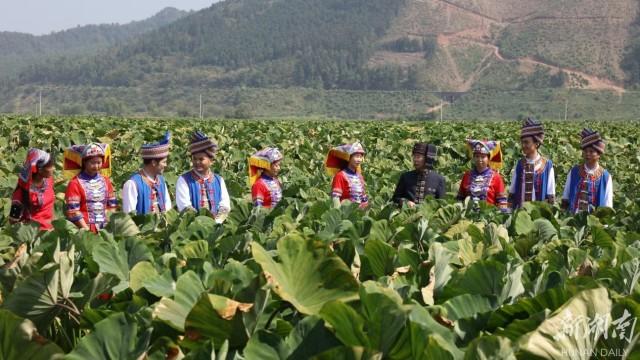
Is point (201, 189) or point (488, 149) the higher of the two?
point (488, 149)

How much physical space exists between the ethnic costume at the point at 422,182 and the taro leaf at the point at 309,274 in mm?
5469

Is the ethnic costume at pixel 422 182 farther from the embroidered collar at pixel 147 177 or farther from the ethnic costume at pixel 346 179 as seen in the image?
the embroidered collar at pixel 147 177

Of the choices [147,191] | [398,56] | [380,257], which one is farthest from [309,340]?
[398,56]

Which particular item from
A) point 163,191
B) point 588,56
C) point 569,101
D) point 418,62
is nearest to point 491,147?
point 163,191

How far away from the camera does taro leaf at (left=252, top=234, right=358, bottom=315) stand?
2270 mm

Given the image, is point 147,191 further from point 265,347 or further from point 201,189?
point 265,347

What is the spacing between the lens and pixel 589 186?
7.54 m

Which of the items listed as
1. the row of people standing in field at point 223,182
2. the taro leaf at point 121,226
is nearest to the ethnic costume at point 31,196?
the row of people standing in field at point 223,182

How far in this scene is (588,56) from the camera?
12425 centimetres

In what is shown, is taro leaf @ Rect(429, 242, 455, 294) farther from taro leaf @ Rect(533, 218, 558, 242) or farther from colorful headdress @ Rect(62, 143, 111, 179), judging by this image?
colorful headdress @ Rect(62, 143, 111, 179)

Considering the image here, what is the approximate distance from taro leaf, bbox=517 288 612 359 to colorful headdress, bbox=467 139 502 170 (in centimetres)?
621

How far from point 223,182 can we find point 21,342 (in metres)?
5.36

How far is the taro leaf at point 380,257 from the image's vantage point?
3012 mm

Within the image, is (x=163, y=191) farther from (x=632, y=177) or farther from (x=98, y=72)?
(x=98, y=72)
